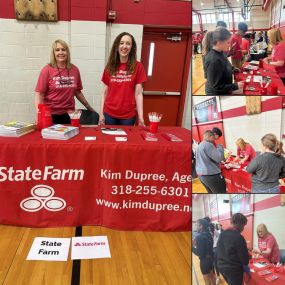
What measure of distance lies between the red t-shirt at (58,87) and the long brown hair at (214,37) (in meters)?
1.96

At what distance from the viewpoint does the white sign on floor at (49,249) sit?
1916 millimetres

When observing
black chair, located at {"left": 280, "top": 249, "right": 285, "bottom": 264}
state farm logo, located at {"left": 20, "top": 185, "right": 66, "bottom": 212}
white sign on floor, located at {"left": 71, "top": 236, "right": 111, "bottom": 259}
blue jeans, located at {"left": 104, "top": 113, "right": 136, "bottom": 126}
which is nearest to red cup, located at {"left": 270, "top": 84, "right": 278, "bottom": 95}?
black chair, located at {"left": 280, "top": 249, "right": 285, "bottom": 264}

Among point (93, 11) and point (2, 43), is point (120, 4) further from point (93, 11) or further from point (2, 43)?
point (2, 43)

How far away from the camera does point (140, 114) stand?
2855mm

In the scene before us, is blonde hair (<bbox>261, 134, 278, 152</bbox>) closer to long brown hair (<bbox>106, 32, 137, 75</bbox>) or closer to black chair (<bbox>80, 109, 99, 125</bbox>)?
long brown hair (<bbox>106, 32, 137, 75</bbox>)

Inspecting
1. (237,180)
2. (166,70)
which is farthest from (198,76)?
(166,70)

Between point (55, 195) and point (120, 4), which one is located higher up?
point (120, 4)

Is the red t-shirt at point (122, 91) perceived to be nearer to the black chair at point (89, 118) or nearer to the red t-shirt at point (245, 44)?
the black chair at point (89, 118)

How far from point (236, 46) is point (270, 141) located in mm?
315

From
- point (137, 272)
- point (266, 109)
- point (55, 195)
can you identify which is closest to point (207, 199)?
point (266, 109)

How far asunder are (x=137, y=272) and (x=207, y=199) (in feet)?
3.18

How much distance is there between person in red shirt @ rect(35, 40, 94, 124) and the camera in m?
2.67

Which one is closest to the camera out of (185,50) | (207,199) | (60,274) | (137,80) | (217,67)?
(217,67)

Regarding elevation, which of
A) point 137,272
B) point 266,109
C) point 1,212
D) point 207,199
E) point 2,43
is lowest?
point 137,272
